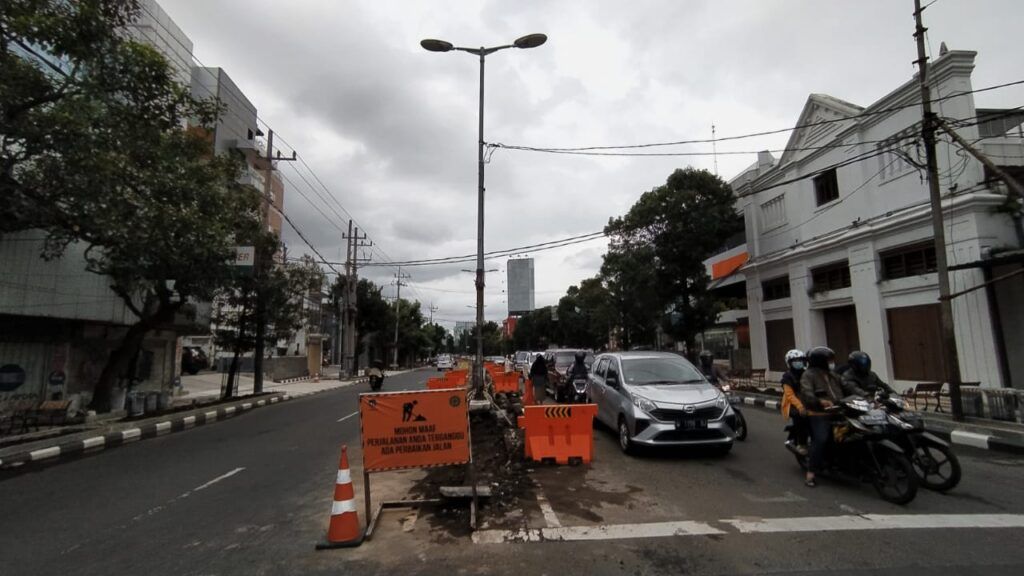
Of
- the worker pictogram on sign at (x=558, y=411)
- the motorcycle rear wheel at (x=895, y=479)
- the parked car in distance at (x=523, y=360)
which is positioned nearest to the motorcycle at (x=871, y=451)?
the motorcycle rear wheel at (x=895, y=479)

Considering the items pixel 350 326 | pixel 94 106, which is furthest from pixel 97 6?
pixel 350 326

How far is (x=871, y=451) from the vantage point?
18.3 feet

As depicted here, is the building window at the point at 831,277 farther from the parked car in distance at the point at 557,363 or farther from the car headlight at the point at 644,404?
the car headlight at the point at 644,404

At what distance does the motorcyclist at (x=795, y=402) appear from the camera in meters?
6.45

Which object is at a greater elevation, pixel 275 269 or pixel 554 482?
pixel 275 269

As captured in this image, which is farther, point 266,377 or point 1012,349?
point 266,377

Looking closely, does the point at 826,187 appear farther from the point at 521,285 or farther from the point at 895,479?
the point at 521,285

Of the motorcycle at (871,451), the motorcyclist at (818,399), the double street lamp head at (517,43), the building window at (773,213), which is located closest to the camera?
the motorcycle at (871,451)

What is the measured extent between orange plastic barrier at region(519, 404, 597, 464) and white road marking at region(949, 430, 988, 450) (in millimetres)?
6779

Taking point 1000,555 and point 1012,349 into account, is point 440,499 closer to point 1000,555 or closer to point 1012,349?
point 1000,555

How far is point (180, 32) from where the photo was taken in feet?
77.8

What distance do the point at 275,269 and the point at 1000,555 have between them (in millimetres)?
20258

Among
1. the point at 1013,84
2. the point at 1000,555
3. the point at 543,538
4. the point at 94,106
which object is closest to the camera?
the point at 1000,555

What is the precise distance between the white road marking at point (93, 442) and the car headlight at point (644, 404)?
10.7 m
